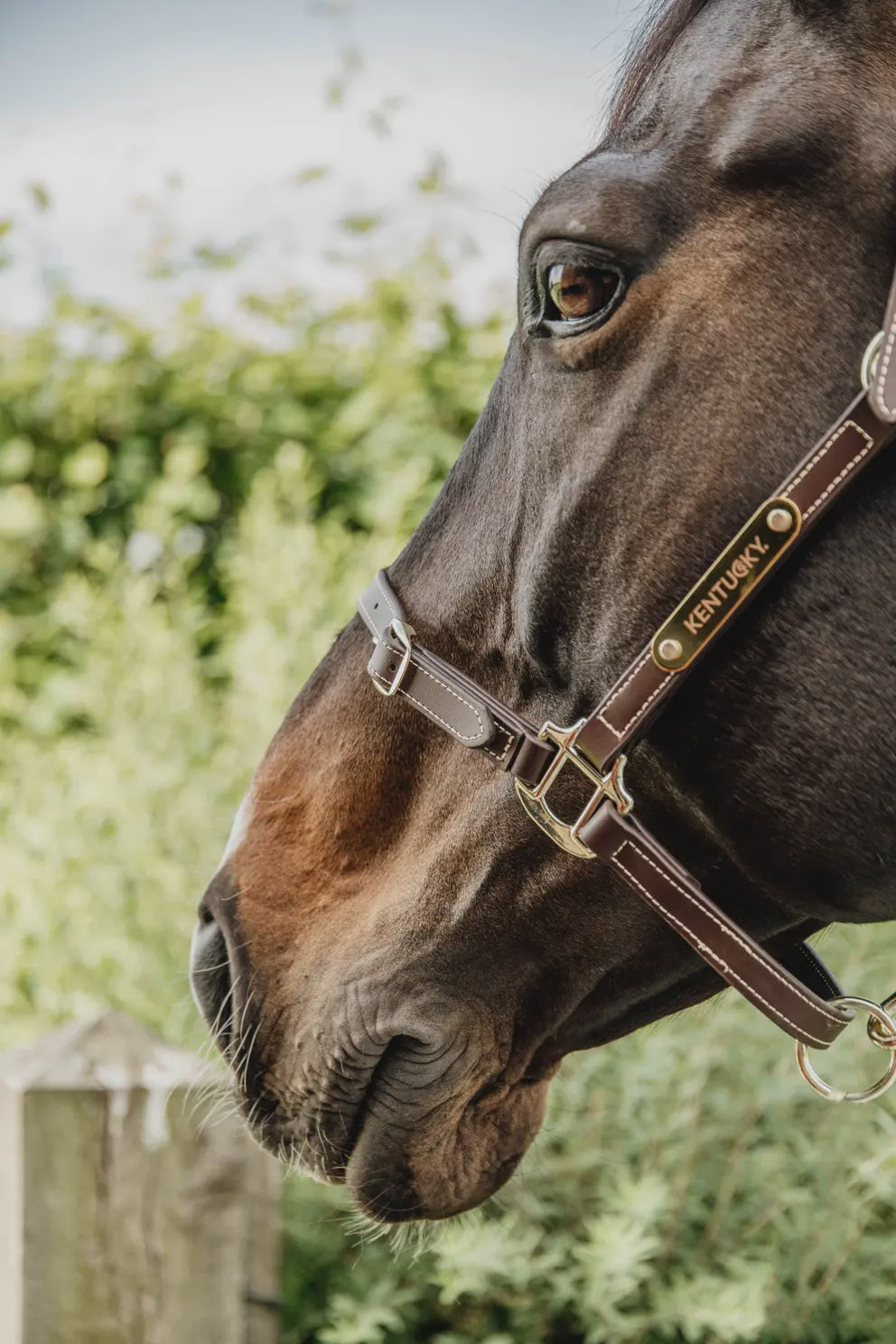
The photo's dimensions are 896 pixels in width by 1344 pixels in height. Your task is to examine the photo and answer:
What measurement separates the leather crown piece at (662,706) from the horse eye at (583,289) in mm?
248

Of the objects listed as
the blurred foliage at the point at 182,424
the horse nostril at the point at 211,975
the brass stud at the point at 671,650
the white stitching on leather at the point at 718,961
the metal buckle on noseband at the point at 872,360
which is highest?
the metal buckle on noseband at the point at 872,360

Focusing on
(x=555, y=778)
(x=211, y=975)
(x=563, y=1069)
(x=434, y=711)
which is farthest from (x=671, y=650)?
(x=563, y=1069)

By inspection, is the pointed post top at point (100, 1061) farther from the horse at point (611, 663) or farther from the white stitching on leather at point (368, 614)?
the white stitching on leather at point (368, 614)

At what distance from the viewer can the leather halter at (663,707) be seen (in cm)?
117

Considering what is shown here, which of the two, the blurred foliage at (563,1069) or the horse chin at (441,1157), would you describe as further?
the blurred foliage at (563,1069)

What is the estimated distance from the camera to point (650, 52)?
4.58 feet

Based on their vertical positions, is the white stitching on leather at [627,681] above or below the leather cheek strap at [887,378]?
below

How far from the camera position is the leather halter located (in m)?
1.17

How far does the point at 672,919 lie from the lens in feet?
4.34

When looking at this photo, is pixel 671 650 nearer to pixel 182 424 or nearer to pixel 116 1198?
pixel 116 1198

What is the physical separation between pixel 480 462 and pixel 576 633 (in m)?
0.25

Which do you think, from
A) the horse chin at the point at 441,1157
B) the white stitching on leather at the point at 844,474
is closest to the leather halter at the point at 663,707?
the white stitching on leather at the point at 844,474

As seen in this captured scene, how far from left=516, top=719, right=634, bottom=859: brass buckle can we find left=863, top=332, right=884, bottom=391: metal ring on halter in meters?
0.41

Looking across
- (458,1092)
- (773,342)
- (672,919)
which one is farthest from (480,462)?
(458,1092)
